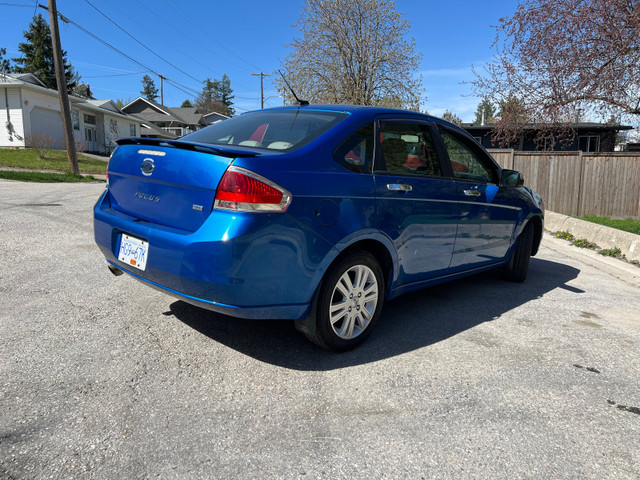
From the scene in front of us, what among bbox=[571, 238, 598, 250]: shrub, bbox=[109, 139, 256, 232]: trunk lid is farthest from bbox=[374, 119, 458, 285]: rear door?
bbox=[571, 238, 598, 250]: shrub

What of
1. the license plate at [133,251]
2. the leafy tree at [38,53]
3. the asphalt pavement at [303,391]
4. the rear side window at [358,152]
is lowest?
the asphalt pavement at [303,391]

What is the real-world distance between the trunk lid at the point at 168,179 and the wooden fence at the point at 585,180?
12489 millimetres

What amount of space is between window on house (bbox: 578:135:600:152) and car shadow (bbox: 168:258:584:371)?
24.0m

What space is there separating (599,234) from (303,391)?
728 centimetres

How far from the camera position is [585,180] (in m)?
12.7

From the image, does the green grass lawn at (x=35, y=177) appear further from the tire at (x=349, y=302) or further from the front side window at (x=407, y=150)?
the tire at (x=349, y=302)

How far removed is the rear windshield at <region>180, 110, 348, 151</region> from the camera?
10.4ft

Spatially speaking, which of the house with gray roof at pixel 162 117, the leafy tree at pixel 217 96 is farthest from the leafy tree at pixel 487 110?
the leafy tree at pixel 217 96

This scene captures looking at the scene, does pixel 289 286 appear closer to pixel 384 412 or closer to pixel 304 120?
pixel 384 412

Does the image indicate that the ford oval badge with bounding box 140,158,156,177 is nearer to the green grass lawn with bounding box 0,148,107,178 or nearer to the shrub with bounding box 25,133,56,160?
the green grass lawn with bounding box 0,148,107,178

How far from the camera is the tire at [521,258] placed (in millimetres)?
5328

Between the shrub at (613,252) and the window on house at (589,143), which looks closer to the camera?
the shrub at (613,252)

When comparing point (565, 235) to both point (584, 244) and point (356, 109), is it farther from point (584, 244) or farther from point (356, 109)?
point (356, 109)

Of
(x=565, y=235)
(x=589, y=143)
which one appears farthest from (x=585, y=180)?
(x=589, y=143)
